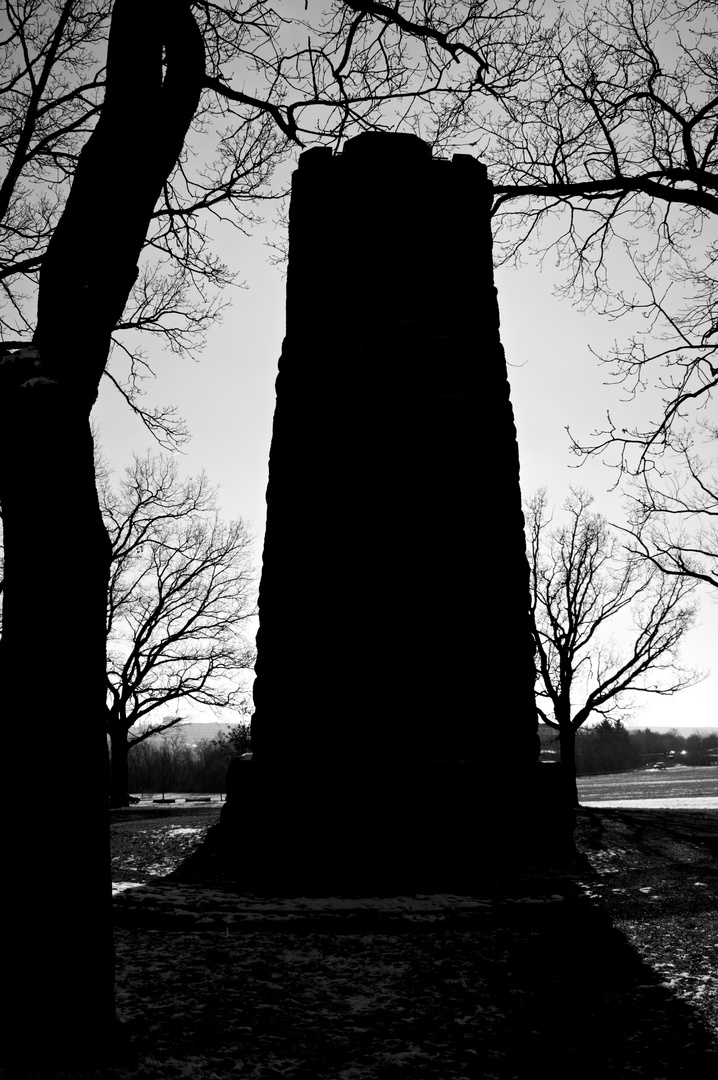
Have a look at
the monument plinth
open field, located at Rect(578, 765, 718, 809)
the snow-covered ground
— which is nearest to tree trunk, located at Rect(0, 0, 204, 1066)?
the monument plinth

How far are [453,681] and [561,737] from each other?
15.5 m

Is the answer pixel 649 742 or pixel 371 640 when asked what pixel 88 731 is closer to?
pixel 371 640

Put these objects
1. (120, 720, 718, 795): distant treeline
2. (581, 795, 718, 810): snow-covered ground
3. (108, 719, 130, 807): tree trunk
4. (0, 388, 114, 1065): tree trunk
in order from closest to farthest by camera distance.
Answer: (0, 388, 114, 1065): tree trunk < (581, 795, 718, 810): snow-covered ground < (108, 719, 130, 807): tree trunk < (120, 720, 718, 795): distant treeline

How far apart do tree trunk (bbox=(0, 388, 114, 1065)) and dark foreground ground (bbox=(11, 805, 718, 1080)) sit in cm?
23

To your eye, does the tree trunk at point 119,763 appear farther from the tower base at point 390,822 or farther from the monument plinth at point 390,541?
the tower base at point 390,822

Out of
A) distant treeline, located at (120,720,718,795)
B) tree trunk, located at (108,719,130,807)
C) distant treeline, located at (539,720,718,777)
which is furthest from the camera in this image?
distant treeline, located at (539,720,718,777)

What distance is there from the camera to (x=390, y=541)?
5598mm

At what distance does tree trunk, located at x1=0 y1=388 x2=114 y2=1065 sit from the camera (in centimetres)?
228

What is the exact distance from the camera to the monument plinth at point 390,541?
5.00 m

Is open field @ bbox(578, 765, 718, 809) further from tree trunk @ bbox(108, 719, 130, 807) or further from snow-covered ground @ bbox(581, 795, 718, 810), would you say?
tree trunk @ bbox(108, 719, 130, 807)

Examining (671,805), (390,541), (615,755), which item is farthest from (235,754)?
(615,755)

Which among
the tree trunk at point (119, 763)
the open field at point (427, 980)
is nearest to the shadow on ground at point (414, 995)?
the open field at point (427, 980)

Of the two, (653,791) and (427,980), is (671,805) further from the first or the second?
(653,791)

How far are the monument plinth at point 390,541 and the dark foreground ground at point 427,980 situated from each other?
68cm
